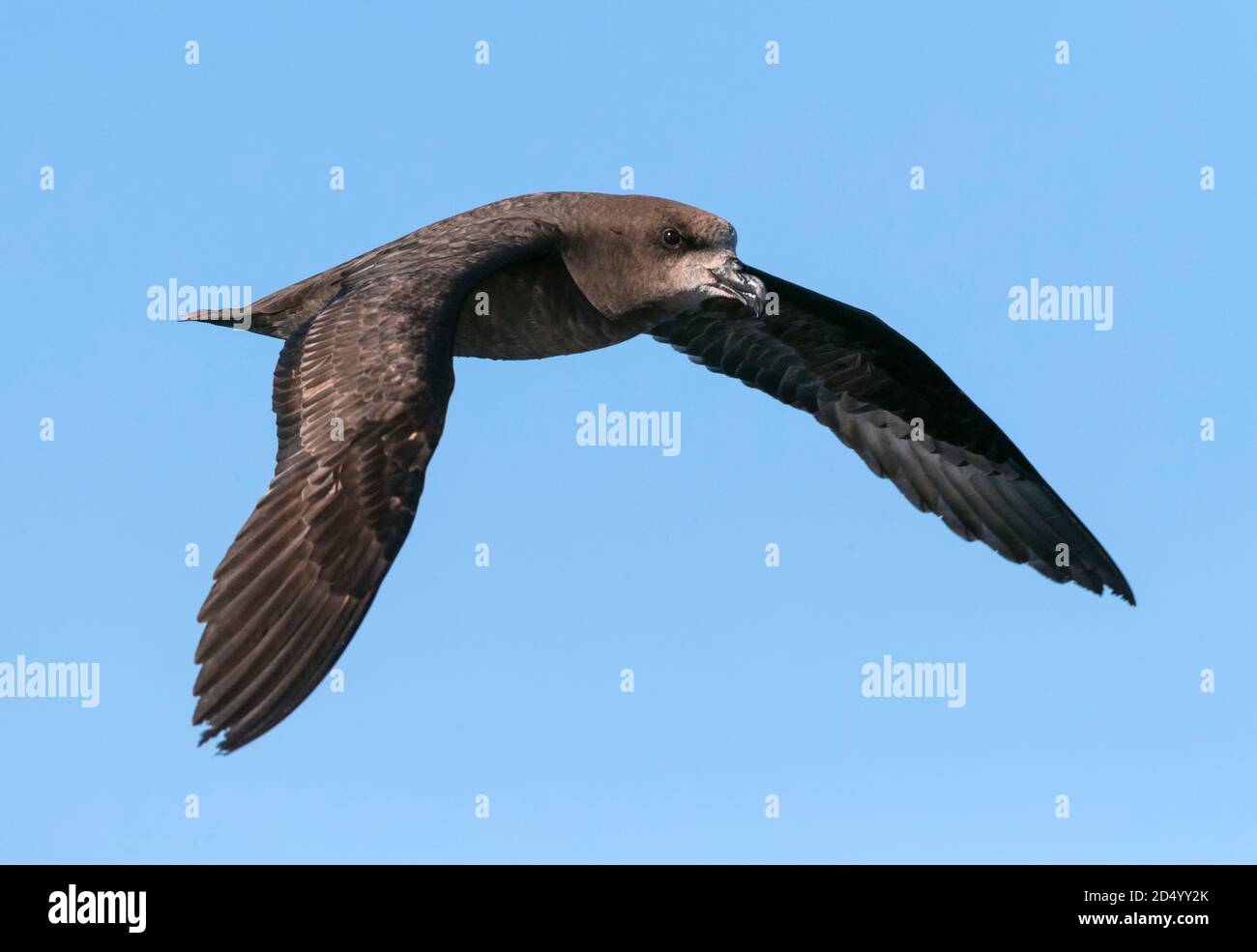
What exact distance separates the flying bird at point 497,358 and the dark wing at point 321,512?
0.01 m

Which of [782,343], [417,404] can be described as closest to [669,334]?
[782,343]

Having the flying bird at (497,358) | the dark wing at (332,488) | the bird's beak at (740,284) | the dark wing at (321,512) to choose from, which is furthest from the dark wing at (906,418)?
the dark wing at (321,512)

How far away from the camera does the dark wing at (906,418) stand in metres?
15.7

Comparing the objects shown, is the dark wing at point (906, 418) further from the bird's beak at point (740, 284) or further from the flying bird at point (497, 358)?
the bird's beak at point (740, 284)

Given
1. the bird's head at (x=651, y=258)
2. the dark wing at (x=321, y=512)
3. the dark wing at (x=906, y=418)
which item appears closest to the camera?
the dark wing at (x=321, y=512)

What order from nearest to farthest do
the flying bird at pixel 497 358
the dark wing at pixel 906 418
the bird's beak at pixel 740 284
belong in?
the flying bird at pixel 497 358 → the bird's beak at pixel 740 284 → the dark wing at pixel 906 418

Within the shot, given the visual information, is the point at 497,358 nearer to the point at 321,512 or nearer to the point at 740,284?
the point at 740,284

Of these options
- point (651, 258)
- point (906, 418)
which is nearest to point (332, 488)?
point (651, 258)

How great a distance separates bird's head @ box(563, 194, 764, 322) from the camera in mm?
A: 13484

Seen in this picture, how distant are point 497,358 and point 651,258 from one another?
57.5 inches

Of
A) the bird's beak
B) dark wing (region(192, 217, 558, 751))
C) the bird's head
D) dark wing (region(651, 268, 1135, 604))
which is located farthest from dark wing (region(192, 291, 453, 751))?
dark wing (region(651, 268, 1135, 604))

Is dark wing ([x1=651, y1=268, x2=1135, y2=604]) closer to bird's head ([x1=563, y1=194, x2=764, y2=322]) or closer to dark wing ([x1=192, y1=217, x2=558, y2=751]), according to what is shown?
bird's head ([x1=563, y1=194, x2=764, y2=322])

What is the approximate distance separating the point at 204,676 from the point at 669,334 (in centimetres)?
683

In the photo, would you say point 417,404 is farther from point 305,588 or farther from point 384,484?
point 305,588
